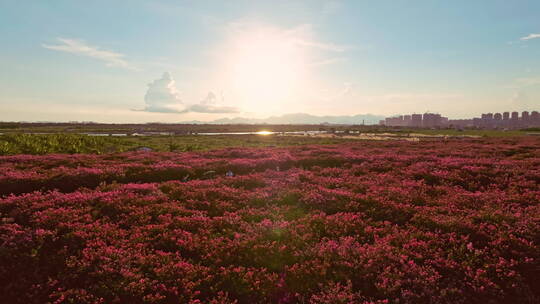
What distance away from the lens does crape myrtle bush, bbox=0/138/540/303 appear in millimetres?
6688

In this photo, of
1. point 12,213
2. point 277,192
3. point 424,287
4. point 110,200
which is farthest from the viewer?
point 277,192

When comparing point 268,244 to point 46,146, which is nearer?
point 268,244

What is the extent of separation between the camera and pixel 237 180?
51.6 ft

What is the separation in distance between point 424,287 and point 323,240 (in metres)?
2.99

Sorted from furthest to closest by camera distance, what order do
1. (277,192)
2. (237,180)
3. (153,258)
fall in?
(237,180) → (277,192) → (153,258)

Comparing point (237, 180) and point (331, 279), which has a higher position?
point (237, 180)

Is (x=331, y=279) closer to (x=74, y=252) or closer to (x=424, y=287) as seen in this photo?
(x=424, y=287)

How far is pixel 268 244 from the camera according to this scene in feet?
28.3

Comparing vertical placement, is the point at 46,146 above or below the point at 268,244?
above

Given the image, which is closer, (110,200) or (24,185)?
(110,200)

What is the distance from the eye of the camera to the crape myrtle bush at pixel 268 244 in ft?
21.9

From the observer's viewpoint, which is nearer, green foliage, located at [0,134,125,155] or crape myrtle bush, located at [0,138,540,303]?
crape myrtle bush, located at [0,138,540,303]

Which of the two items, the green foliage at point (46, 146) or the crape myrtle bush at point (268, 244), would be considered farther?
the green foliage at point (46, 146)

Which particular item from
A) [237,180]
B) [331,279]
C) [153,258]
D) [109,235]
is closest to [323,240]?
[331,279]
